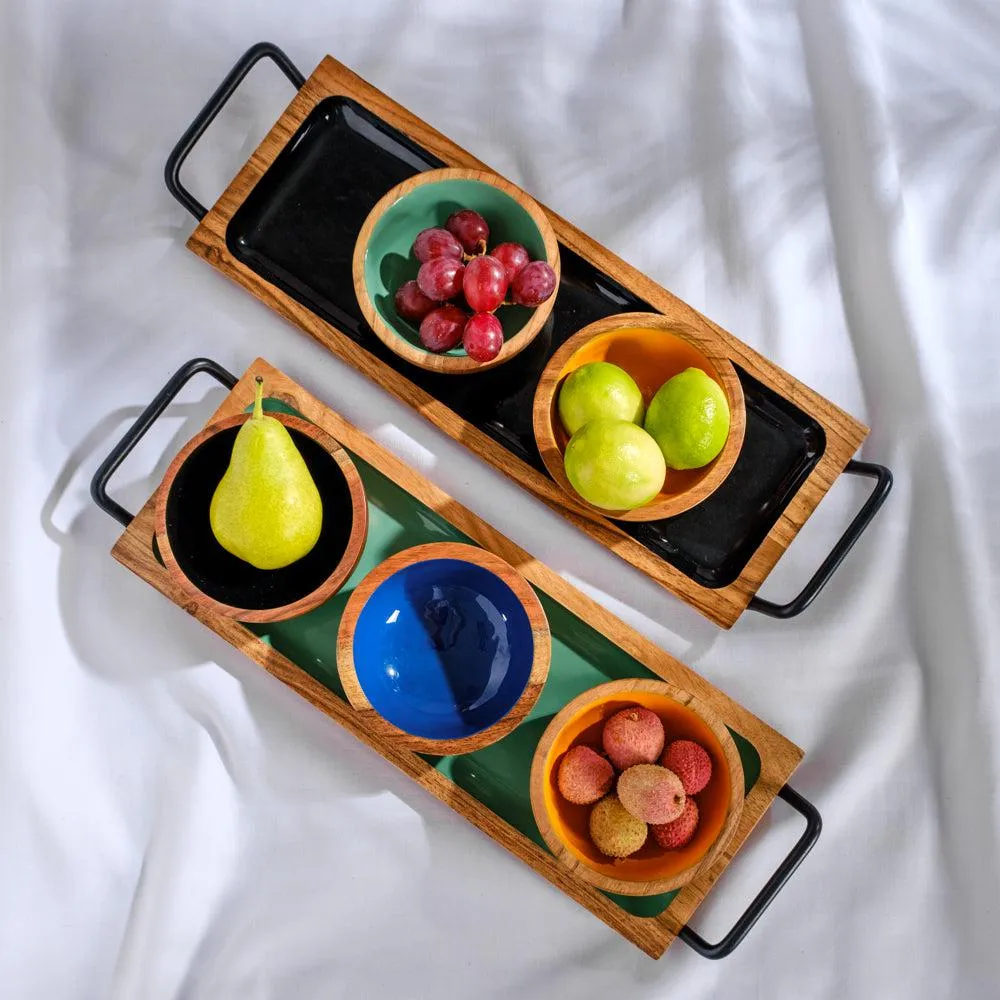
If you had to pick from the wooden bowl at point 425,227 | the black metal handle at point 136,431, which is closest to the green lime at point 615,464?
the wooden bowl at point 425,227

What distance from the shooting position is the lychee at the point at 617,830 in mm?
845

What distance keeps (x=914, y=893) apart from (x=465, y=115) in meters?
0.86

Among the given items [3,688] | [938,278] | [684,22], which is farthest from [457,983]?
[684,22]

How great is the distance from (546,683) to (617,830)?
5.4 inches

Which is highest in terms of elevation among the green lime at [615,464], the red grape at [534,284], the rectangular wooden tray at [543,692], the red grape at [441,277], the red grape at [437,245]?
the red grape at [534,284]

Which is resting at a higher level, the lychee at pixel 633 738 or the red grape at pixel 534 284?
the red grape at pixel 534 284

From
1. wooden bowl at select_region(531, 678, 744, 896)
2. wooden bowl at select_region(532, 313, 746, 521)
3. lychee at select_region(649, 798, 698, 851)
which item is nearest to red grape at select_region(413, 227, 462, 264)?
wooden bowl at select_region(532, 313, 746, 521)

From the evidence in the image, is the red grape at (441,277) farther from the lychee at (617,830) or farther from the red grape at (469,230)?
the lychee at (617,830)

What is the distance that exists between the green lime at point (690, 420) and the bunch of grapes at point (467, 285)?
135 millimetres

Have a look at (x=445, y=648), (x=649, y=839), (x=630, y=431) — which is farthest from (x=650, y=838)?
(x=630, y=431)

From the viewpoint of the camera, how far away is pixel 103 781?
3.24 ft

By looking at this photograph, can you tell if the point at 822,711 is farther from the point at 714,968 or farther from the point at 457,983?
the point at 457,983

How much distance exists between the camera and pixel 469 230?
0.89 m

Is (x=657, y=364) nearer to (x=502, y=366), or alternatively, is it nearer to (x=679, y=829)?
(x=502, y=366)
